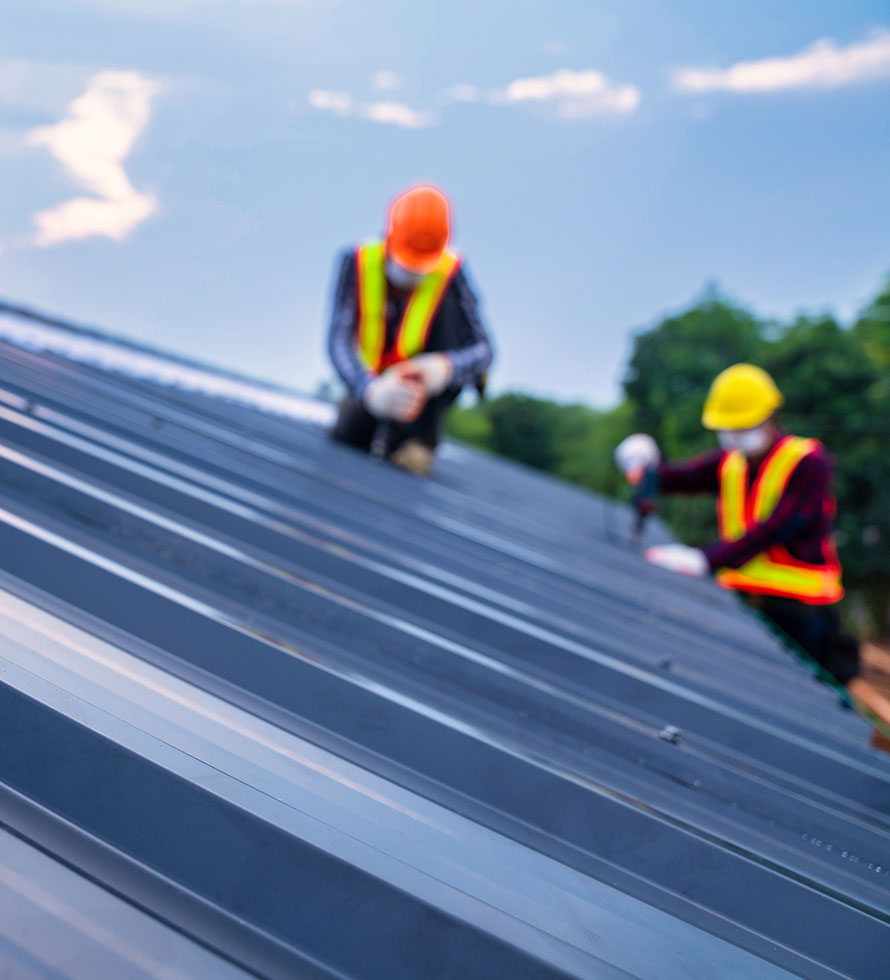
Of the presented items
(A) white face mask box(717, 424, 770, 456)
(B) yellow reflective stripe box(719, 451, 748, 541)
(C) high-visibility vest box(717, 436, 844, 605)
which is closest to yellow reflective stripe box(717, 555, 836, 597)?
(C) high-visibility vest box(717, 436, 844, 605)

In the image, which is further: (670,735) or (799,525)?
(799,525)

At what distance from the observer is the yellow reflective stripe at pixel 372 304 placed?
512cm

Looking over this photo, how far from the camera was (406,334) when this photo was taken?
5273 millimetres

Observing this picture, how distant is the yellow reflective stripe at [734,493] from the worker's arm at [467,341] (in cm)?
203

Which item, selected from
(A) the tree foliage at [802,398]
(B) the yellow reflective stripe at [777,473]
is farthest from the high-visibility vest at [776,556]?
(A) the tree foliage at [802,398]

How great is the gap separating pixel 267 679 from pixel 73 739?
435 mm

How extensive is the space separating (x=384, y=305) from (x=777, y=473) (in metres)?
2.70

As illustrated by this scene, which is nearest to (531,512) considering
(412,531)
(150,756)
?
(412,531)

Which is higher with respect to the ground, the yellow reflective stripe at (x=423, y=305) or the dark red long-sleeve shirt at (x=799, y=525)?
the yellow reflective stripe at (x=423, y=305)

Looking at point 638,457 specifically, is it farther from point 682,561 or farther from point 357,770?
point 357,770

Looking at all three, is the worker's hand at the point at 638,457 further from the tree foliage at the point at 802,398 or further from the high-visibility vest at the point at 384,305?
the tree foliage at the point at 802,398

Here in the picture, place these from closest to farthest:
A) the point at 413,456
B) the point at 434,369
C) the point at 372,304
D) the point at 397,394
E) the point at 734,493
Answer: the point at 397,394, the point at 434,369, the point at 372,304, the point at 413,456, the point at 734,493

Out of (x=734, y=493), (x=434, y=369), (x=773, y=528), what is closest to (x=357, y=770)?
(x=434, y=369)

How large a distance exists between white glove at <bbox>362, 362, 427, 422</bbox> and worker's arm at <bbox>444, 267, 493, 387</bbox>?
331 millimetres
